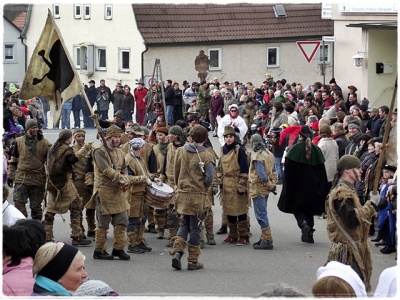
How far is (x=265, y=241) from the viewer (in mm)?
15312

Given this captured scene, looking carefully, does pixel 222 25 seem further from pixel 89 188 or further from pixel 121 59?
pixel 89 188

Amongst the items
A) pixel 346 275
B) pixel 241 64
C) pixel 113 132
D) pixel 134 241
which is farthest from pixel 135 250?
pixel 241 64

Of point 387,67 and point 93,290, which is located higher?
point 387,67

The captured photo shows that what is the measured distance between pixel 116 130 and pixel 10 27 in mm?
39678

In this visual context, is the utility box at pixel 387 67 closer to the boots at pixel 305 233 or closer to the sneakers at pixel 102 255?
the boots at pixel 305 233

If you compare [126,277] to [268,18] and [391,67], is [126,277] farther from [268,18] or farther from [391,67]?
[268,18]

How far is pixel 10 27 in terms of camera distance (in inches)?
2052

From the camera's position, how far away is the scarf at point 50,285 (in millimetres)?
6938

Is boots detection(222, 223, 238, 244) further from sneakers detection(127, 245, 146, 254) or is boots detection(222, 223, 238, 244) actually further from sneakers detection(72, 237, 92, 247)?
sneakers detection(72, 237, 92, 247)

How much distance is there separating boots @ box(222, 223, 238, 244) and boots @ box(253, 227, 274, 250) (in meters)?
0.57

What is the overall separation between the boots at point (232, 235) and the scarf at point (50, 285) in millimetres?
8856

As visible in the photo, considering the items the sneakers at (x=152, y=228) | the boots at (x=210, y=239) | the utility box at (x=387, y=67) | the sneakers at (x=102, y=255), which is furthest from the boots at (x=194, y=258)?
the utility box at (x=387, y=67)

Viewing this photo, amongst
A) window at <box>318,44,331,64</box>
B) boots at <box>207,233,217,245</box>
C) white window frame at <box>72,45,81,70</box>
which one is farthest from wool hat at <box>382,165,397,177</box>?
white window frame at <box>72,45,81,70</box>

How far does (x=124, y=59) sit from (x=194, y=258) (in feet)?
117
